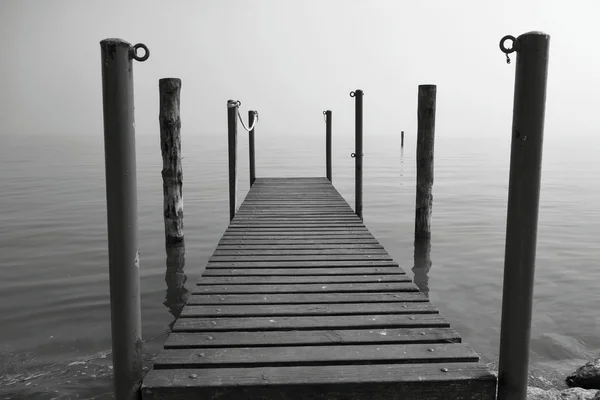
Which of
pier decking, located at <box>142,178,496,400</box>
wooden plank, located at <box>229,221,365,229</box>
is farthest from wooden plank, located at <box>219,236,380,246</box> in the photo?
wooden plank, located at <box>229,221,365,229</box>

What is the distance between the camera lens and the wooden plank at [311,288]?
3766 millimetres

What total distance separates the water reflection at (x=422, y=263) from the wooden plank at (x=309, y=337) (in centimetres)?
→ 408

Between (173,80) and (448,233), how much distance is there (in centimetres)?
573

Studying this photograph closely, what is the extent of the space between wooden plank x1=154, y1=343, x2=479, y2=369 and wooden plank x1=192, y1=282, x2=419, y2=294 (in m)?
0.96

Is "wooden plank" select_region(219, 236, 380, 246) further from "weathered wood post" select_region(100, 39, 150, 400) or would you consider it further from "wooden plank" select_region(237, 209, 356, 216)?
"weathered wood post" select_region(100, 39, 150, 400)

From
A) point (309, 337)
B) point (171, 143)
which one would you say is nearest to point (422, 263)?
point (171, 143)

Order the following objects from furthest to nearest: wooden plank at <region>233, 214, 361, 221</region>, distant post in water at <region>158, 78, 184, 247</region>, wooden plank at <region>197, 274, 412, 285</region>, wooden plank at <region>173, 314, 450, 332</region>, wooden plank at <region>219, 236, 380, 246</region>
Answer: distant post in water at <region>158, 78, 184, 247</region> < wooden plank at <region>233, 214, 361, 221</region> < wooden plank at <region>219, 236, 380, 246</region> < wooden plank at <region>197, 274, 412, 285</region> < wooden plank at <region>173, 314, 450, 332</region>

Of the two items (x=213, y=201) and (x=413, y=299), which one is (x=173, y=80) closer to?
(x=413, y=299)

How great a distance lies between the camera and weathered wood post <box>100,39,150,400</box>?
7.15 ft

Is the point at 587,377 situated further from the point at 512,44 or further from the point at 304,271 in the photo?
the point at 512,44

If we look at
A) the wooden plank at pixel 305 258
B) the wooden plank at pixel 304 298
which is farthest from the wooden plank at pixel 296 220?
the wooden plank at pixel 304 298

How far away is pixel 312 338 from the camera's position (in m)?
2.91

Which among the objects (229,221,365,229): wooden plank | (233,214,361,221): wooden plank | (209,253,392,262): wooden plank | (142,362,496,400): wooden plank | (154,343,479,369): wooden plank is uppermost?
(233,214,361,221): wooden plank

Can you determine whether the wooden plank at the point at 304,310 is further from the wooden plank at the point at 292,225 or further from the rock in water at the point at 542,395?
the wooden plank at the point at 292,225
